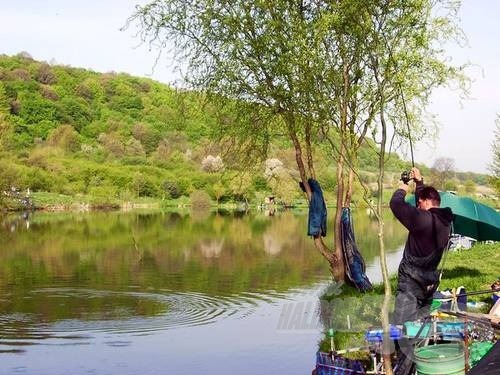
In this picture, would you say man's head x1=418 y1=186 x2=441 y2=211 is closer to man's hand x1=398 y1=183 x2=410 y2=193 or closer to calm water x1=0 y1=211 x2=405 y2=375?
man's hand x1=398 y1=183 x2=410 y2=193

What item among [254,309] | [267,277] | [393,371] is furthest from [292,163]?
[393,371]

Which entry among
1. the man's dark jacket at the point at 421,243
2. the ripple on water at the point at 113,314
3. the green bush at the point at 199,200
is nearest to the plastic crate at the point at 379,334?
the man's dark jacket at the point at 421,243

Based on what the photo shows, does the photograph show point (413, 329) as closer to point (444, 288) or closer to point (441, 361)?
point (441, 361)

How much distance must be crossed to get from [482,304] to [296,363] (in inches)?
134

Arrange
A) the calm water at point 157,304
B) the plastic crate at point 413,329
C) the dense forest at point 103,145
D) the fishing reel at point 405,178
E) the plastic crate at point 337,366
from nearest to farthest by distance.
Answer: the fishing reel at point 405,178, the plastic crate at point 413,329, the plastic crate at point 337,366, the calm water at point 157,304, the dense forest at point 103,145

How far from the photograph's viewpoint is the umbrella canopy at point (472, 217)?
16719 millimetres

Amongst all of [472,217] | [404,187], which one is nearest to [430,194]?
[404,187]

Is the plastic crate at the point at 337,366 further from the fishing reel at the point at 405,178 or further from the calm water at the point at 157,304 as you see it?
the calm water at the point at 157,304

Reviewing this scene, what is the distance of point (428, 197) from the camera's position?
7.59 meters

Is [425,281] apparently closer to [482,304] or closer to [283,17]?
[482,304]

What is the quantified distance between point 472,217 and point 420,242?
31.9 feet

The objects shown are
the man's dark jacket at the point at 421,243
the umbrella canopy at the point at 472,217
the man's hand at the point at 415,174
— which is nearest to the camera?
the man's dark jacket at the point at 421,243

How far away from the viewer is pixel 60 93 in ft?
483

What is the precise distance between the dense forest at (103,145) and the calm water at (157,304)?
12.8 m
